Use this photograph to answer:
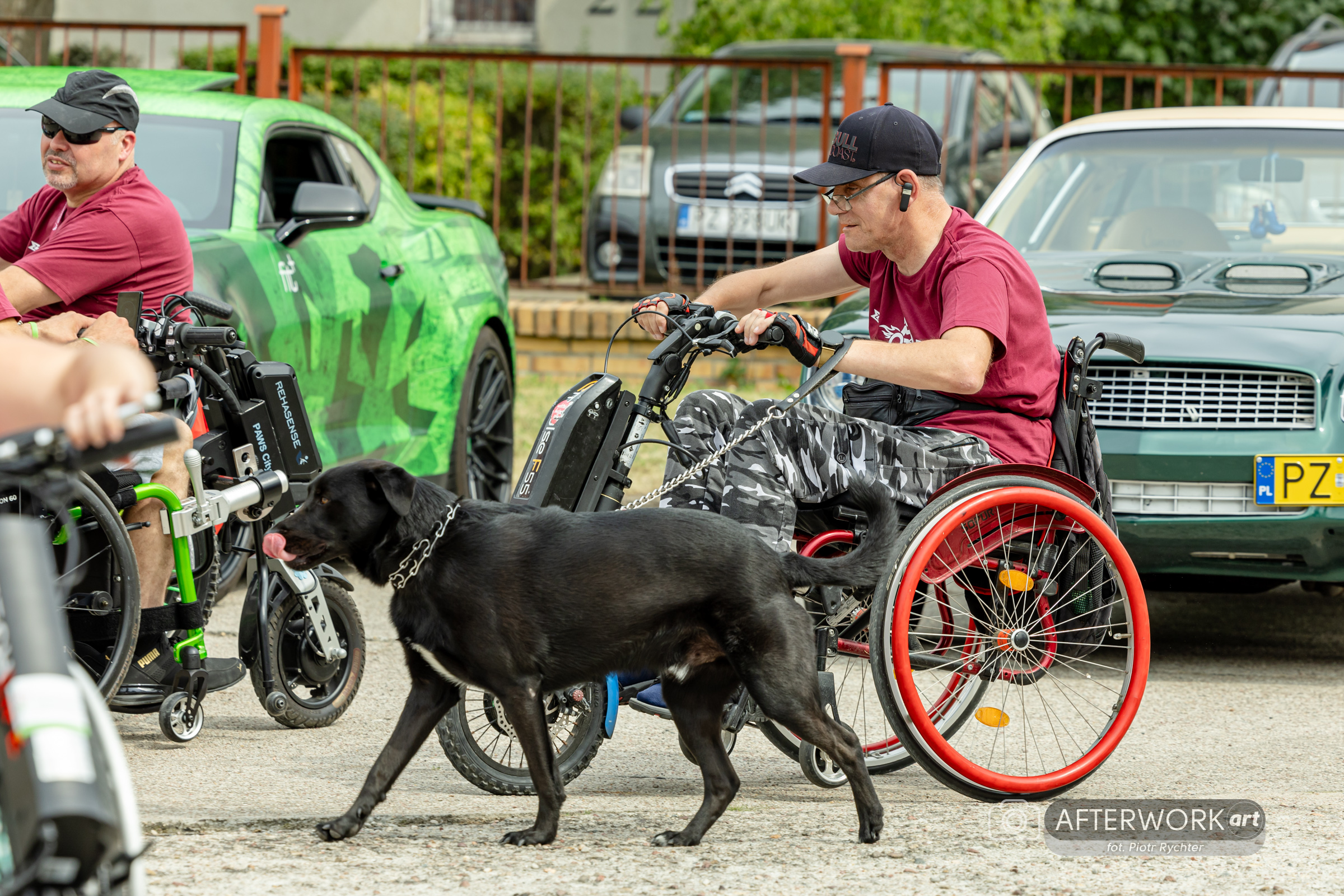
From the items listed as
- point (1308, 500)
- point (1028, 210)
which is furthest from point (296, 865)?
point (1028, 210)

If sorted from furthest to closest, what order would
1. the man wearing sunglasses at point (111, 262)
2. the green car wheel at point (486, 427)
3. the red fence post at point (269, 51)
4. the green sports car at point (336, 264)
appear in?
the red fence post at point (269, 51)
the green car wheel at point (486, 427)
the green sports car at point (336, 264)
the man wearing sunglasses at point (111, 262)

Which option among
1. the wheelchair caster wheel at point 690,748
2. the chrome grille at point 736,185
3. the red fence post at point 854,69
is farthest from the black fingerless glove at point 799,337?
the chrome grille at point 736,185

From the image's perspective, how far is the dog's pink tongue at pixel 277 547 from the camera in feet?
12.4

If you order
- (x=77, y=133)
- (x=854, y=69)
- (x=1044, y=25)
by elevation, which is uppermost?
(x=1044, y=25)

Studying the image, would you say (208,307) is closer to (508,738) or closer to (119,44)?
(508,738)

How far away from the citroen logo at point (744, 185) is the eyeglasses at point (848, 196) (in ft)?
22.9

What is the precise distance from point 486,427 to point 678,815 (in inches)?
154

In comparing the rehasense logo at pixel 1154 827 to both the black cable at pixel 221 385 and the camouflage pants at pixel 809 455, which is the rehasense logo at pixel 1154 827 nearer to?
the camouflage pants at pixel 809 455

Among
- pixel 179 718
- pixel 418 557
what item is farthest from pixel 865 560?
pixel 179 718

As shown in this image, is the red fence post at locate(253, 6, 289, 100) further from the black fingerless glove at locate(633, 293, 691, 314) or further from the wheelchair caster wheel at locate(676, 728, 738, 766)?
the wheelchair caster wheel at locate(676, 728, 738, 766)

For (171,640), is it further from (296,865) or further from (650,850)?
(650,850)

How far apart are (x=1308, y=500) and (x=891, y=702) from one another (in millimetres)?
2140

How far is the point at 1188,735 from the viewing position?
4.95 m

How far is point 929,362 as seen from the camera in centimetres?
403
